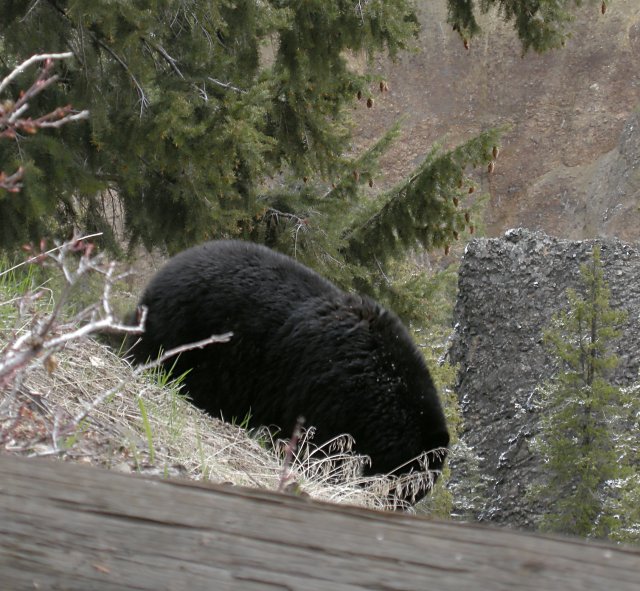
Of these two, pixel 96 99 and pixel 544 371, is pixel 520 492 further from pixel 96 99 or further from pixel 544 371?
pixel 96 99

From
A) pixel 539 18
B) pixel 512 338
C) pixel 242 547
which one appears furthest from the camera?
pixel 539 18

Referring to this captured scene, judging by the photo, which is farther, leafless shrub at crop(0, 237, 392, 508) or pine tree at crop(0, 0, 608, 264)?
pine tree at crop(0, 0, 608, 264)

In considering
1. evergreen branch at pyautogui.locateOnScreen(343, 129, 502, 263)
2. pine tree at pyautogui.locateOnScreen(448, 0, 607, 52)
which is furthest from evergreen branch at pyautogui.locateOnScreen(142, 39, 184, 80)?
evergreen branch at pyautogui.locateOnScreen(343, 129, 502, 263)

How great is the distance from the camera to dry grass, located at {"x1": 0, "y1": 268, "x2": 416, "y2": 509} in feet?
9.91

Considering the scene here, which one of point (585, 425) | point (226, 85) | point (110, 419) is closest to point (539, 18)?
point (226, 85)

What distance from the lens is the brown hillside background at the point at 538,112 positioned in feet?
96.0

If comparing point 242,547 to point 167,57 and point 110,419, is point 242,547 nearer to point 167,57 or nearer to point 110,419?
point 110,419

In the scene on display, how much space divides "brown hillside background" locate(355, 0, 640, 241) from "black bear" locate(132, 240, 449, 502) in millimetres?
22733

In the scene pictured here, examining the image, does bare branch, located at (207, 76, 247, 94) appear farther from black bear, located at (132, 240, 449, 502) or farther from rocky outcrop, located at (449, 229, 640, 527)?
rocky outcrop, located at (449, 229, 640, 527)

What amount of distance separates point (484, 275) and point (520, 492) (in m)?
2.04

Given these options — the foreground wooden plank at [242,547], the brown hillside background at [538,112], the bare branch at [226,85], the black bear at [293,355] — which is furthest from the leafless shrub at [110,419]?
the brown hillside background at [538,112]

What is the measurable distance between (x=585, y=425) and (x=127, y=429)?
3.49 meters

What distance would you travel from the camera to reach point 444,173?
32.0 feet

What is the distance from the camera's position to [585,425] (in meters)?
5.99
